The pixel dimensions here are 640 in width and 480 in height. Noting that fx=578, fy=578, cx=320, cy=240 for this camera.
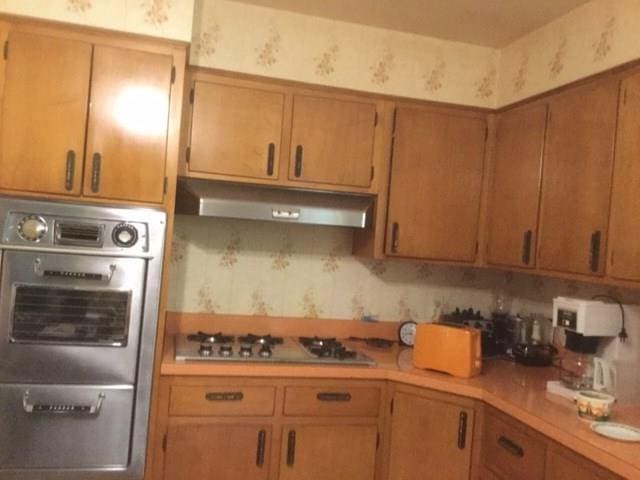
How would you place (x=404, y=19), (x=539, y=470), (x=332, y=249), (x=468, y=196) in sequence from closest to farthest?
1. (x=539, y=470)
2. (x=404, y=19)
3. (x=468, y=196)
4. (x=332, y=249)

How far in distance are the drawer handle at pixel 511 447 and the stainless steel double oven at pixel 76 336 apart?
1.34 metres

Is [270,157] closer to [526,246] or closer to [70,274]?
[70,274]

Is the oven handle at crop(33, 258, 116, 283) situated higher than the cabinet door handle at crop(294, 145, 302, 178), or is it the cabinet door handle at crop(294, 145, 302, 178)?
the cabinet door handle at crop(294, 145, 302, 178)

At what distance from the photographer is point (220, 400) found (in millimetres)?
2312

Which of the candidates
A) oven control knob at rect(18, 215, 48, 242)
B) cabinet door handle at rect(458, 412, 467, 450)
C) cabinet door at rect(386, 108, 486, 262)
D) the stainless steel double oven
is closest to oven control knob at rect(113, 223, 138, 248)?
the stainless steel double oven

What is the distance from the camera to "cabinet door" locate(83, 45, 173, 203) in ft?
7.37

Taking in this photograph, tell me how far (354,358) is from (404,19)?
5.16 ft

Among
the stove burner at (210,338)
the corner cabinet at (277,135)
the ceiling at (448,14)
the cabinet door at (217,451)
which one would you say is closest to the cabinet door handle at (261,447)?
the cabinet door at (217,451)

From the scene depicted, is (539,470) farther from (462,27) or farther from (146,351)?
(462,27)

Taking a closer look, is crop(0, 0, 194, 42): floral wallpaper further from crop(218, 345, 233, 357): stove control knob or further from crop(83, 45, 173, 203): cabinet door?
crop(218, 345, 233, 357): stove control knob

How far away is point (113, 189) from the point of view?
2268 millimetres

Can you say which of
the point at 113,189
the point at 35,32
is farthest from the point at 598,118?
the point at 35,32

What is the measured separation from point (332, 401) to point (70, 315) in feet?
3.58

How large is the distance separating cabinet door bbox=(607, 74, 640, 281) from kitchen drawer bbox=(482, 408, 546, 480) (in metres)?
0.66
